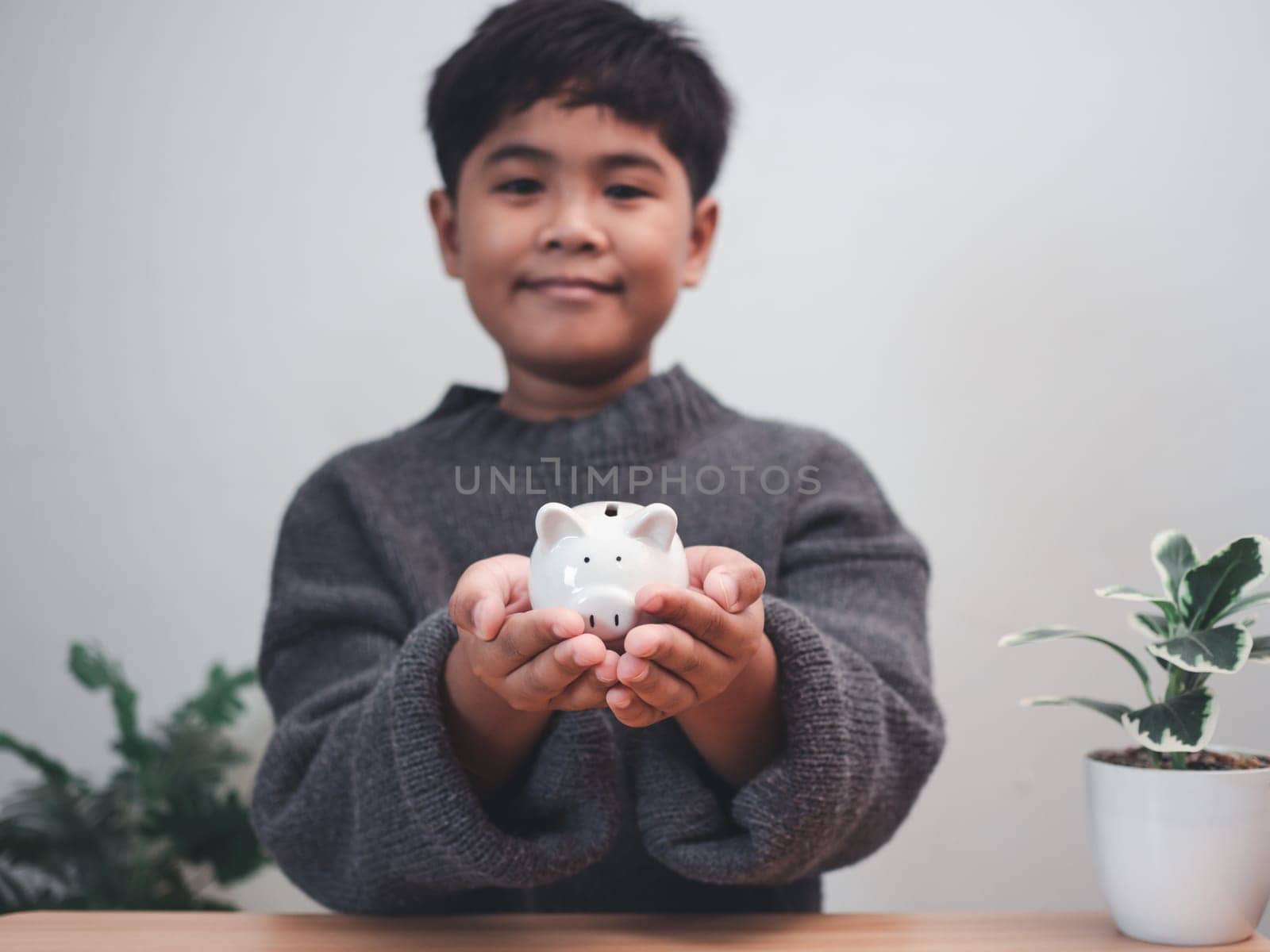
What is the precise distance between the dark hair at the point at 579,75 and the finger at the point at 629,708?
1.79ft

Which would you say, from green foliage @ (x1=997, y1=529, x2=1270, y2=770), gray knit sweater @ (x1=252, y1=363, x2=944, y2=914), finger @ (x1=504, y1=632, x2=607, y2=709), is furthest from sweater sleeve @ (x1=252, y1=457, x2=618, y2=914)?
green foliage @ (x1=997, y1=529, x2=1270, y2=770)

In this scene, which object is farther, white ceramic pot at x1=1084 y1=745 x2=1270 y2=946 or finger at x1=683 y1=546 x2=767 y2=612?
white ceramic pot at x1=1084 y1=745 x2=1270 y2=946

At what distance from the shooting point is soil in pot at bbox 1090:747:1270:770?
738 mm

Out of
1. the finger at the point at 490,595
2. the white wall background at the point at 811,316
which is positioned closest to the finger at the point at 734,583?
the finger at the point at 490,595

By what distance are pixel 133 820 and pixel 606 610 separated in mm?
1098

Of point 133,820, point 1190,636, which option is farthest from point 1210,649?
point 133,820

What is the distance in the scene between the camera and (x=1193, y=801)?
70cm

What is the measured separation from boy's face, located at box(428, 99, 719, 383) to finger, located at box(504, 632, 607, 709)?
440 mm

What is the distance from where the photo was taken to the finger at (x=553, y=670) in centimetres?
53

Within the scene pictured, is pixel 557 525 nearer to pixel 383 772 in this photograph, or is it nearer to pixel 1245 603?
pixel 383 772

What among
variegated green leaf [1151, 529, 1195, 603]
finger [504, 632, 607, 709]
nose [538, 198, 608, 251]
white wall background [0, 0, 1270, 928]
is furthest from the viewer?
white wall background [0, 0, 1270, 928]

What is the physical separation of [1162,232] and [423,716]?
3.53 ft

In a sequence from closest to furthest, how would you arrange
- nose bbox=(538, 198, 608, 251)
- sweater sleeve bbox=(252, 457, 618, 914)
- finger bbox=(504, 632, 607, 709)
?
finger bbox=(504, 632, 607, 709) → sweater sleeve bbox=(252, 457, 618, 914) → nose bbox=(538, 198, 608, 251)

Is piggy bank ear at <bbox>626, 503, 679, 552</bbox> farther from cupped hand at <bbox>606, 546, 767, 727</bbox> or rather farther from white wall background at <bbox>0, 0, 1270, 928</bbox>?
white wall background at <bbox>0, 0, 1270, 928</bbox>
